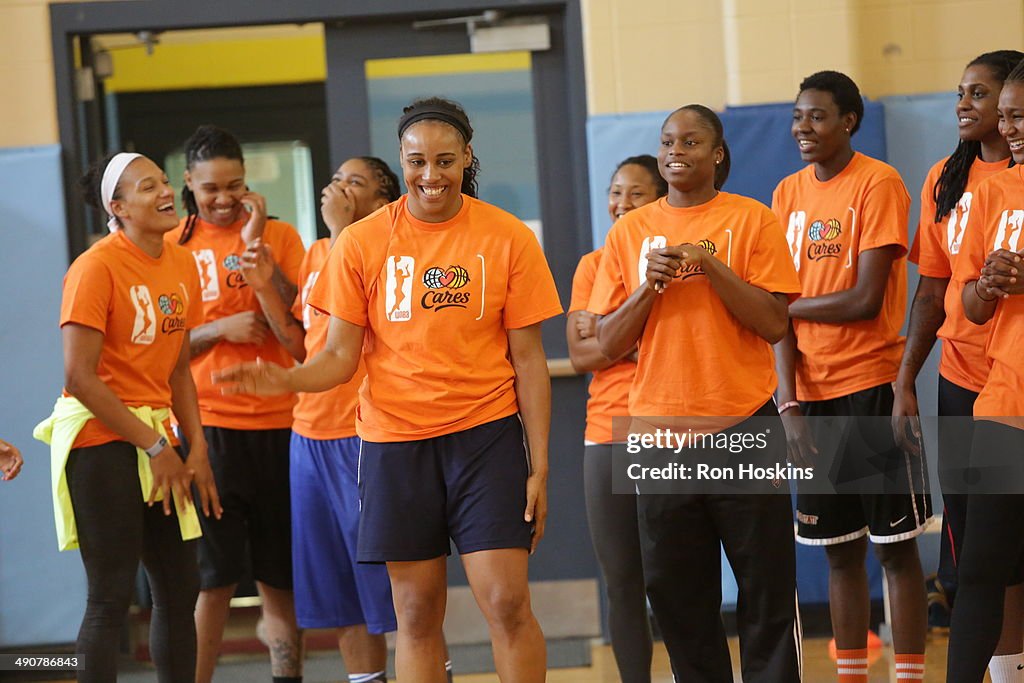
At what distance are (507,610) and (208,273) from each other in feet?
5.70

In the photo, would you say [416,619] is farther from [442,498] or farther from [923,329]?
[923,329]

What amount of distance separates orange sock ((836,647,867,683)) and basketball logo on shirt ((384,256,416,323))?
1.69 metres

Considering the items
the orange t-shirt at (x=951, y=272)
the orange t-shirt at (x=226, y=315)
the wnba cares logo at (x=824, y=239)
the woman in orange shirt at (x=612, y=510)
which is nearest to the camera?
the orange t-shirt at (x=951, y=272)

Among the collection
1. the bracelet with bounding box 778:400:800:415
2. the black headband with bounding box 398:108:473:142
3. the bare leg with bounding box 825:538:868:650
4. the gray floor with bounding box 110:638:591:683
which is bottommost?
the gray floor with bounding box 110:638:591:683

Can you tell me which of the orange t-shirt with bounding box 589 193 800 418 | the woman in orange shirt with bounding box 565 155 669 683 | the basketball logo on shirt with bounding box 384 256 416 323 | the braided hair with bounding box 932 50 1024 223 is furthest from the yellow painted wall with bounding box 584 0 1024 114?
the basketball logo on shirt with bounding box 384 256 416 323

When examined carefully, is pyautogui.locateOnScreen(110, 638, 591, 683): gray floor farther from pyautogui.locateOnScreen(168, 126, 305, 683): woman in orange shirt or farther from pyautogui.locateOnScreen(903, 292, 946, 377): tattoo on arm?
pyautogui.locateOnScreen(903, 292, 946, 377): tattoo on arm

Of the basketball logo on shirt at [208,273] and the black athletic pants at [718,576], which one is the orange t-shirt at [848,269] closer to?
the black athletic pants at [718,576]

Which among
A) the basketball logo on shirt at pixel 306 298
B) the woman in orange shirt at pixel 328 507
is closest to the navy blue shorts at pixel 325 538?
the woman in orange shirt at pixel 328 507

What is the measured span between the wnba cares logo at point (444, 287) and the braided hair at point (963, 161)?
56.1 inches

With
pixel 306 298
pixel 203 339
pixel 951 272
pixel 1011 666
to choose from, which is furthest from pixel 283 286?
pixel 1011 666

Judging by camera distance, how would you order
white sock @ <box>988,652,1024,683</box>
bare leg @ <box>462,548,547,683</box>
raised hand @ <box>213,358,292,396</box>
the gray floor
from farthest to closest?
the gray floor, white sock @ <box>988,652,1024,683</box>, bare leg @ <box>462,548,547,683</box>, raised hand @ <box>213,358,292,396</box>

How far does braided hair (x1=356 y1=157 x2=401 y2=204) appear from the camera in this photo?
3.65m

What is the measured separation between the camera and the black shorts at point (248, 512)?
3645mm

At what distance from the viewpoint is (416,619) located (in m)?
2.66
